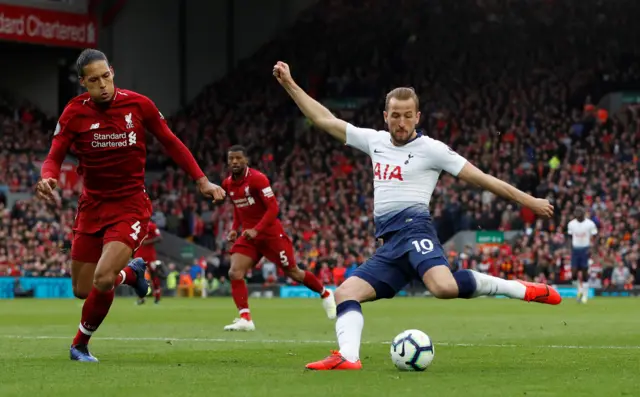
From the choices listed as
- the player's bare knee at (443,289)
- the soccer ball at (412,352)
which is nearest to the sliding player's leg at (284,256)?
the player's bare knee at (443,289)

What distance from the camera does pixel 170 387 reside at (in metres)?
7.84

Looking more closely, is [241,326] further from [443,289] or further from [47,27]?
[47,27]

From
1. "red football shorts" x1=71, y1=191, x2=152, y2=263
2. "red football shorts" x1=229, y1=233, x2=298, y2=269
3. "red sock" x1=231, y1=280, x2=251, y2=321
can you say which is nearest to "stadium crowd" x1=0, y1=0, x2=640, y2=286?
"red football shorts" x1=229, y1=233, x2=298, y2=269

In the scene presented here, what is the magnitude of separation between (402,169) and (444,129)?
107 ft

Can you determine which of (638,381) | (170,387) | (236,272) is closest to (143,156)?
(170,387)

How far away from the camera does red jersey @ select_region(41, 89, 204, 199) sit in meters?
10.3

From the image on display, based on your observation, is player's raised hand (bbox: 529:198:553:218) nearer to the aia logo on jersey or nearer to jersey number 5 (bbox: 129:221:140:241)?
the aia logo on jersey

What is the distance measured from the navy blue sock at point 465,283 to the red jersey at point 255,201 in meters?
7.70

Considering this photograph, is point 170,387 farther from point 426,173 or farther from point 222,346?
point 222,346

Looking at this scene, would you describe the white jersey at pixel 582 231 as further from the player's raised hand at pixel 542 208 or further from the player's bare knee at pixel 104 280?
the player's raised hand at pixel 542 208

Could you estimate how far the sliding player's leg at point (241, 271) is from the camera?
16.3 meters

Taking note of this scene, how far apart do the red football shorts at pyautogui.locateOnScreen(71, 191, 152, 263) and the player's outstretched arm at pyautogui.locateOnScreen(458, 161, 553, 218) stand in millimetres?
2982

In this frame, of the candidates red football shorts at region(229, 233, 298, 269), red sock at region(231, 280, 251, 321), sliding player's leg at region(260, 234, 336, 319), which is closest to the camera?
red sock at region(231, 280, 251, 321)

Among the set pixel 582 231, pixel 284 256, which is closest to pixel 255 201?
pixel 284 256
